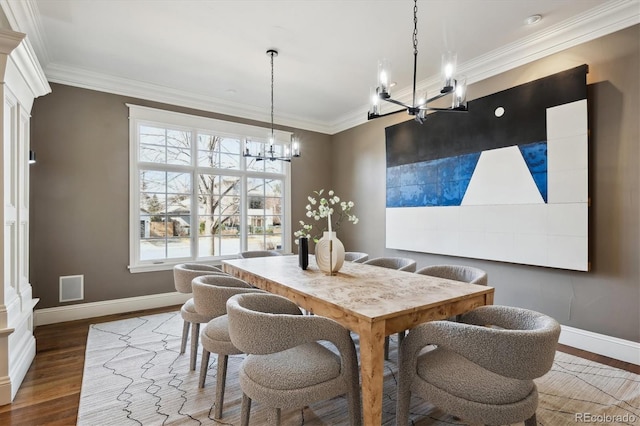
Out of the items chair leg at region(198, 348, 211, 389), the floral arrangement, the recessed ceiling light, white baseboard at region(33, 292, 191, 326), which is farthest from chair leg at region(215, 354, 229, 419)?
the recessed ceiling light

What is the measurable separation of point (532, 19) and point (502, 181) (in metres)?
1.49

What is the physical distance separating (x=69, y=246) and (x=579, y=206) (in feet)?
17.5

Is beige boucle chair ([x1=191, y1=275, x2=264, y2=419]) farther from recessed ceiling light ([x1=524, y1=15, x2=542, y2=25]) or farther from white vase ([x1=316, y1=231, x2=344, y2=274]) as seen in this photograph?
recessed ceiling light ([x1=524, y1=15, x2=542, y2=25])

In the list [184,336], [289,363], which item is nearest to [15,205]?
[184,336]

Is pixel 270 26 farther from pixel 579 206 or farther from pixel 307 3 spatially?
pixel 579 206

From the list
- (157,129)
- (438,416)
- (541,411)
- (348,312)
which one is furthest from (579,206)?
(157,129)

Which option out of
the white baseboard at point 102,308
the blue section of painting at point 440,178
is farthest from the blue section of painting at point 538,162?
the white baseboard at point 102,308

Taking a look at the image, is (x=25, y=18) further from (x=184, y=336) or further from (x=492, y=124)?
(x=492, y=124)

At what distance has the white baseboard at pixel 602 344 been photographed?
8.45ft

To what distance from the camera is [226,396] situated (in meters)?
2.14

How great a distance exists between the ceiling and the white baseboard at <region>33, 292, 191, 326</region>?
2643mm

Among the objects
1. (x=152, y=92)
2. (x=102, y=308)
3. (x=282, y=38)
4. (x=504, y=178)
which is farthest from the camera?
(x=152, y=92)

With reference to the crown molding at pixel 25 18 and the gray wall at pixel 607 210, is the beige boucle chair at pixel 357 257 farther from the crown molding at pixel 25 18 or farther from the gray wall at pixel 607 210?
the crown molding at pixel 25 18

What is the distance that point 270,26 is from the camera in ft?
9.45
